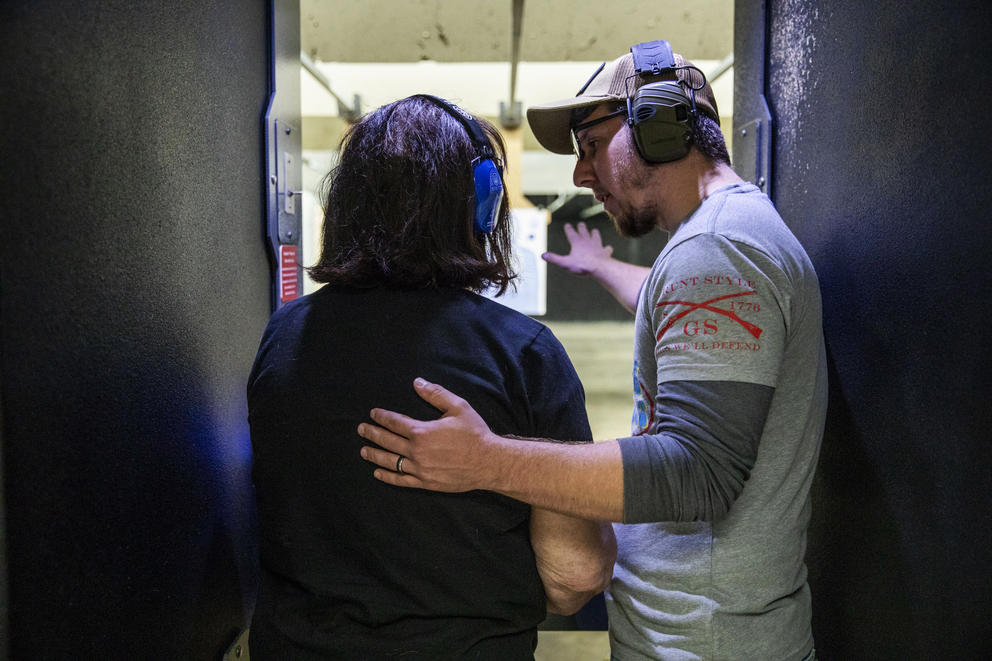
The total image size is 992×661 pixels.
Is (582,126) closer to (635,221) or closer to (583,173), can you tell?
(583,173)

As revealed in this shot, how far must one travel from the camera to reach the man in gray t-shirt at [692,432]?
85 cm

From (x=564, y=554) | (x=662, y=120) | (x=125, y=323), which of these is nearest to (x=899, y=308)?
(x=662, y=120)

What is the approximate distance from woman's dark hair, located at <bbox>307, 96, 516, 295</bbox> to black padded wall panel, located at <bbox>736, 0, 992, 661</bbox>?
0.56 meters

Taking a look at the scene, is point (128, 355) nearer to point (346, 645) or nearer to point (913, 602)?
point (346, 645)

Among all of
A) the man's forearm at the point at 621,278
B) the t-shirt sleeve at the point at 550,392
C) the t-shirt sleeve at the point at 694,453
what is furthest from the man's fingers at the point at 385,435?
the man's forearm at the point at 621,278

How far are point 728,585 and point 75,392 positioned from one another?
34.3 inches

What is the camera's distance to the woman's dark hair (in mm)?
894

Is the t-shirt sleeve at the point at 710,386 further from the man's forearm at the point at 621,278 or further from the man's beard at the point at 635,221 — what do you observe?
the man's forearm at the point at 621,278

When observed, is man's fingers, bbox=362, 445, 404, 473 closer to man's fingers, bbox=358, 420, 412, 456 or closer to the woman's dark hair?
man's fingers, bbox=358, 420, 412, 456

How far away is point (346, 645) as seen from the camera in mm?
832

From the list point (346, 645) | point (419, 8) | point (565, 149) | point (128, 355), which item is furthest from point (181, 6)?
point (419, 8)

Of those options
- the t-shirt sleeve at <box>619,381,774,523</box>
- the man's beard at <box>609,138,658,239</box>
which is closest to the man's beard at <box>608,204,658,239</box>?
the man's beard at <box>609,138,658,239</box>

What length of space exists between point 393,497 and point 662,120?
72cm

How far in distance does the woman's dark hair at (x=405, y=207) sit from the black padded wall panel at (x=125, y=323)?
25 centimetres
